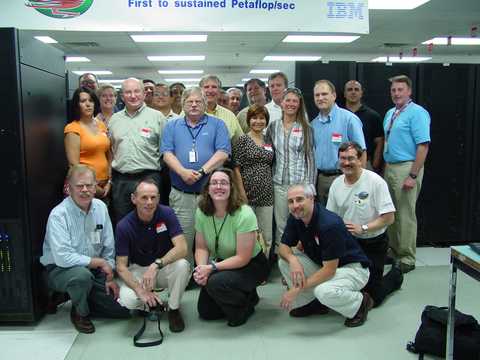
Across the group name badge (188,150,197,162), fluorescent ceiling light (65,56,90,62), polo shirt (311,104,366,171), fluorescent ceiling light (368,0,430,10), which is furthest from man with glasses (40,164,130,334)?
fluorescent ceiling light (65,56,90,62)

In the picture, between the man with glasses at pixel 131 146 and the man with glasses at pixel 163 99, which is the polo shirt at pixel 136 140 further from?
the man with glasses at pixel 163 99

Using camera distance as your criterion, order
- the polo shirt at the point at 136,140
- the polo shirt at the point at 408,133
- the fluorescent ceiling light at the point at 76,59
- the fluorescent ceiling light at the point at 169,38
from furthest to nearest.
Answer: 1. the fluorescent ceiling light at the point at 76,59
2. the fluorescent ceiling light at the point at 169,38
3. the polo shirt at the point at 408,133
4. the polo shirt at the point at 136,140

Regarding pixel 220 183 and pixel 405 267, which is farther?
pixel 405 267

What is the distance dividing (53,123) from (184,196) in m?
1.08

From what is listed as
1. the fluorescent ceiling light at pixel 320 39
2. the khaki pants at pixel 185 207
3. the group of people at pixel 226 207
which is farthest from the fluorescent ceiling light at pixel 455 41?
the khaki pants at pixel 185 207

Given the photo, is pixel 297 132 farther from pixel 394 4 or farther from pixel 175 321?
pixel 394 4

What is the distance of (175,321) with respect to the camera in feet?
9.11

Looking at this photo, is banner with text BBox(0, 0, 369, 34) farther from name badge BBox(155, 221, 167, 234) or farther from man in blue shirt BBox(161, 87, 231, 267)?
name badge BBox(155, 221, 167, 234)

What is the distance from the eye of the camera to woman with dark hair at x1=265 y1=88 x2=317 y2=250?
330 cm

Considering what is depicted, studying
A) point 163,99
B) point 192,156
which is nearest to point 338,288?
point 192,156

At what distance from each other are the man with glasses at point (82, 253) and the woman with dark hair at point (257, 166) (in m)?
1.04

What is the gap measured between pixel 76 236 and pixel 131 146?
2.49 feet

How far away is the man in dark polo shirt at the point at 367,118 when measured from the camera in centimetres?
393

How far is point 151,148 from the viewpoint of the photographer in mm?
3264
